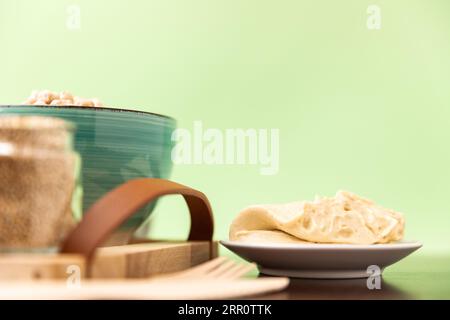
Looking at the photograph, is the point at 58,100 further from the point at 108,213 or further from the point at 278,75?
the point at 278,75

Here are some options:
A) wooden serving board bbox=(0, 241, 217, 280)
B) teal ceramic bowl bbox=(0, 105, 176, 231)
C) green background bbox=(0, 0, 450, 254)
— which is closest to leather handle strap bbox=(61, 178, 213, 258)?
wooden serving board bbox=(0, 241, 217, 280)

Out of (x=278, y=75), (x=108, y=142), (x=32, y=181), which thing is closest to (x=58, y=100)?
(x=108, y=142)

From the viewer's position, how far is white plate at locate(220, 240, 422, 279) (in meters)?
0.64

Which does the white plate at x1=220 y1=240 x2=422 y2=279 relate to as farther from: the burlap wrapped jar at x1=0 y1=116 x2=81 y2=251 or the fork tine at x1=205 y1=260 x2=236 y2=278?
the burlap wrapped jar at x1=0 y1=116 x2=81 y2=251

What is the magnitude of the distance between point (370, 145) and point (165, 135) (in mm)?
954

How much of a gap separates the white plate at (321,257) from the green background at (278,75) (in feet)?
2.93

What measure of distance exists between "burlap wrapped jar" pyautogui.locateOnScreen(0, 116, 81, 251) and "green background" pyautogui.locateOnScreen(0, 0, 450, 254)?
3.48 ft

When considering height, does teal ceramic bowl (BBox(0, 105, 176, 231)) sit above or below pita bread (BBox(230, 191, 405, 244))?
above

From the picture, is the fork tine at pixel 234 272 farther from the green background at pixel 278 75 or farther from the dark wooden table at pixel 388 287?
the green background at pixel 278 75

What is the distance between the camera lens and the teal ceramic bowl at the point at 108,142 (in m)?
0.65

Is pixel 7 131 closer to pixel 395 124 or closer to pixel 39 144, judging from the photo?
pixel 39 144

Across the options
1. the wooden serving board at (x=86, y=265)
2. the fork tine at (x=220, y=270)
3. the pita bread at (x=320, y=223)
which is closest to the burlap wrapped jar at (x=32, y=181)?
the wooden serving board at (x=86, y=265)
